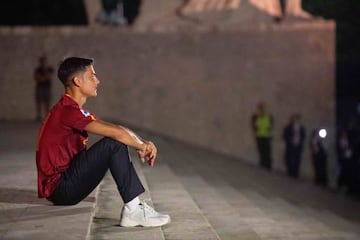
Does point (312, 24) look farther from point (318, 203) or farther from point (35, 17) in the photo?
point (35, 17)

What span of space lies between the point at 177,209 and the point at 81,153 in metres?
1.32

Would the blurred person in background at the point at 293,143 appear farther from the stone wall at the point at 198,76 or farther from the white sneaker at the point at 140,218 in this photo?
the white sneaker at the point at 140,218

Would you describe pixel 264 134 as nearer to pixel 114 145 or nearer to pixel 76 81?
pixel 76 81

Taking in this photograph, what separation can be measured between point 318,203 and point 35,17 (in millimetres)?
16287

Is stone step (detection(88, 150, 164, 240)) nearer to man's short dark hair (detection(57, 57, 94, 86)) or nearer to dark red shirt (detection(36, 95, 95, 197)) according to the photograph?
dark red shirt (detection(36, 95, 95, 197))

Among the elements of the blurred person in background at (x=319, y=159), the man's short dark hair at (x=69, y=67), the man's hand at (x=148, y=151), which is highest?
the man's short dark hair at (x=69, y=67)

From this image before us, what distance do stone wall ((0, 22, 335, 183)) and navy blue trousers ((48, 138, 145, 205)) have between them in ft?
35.9

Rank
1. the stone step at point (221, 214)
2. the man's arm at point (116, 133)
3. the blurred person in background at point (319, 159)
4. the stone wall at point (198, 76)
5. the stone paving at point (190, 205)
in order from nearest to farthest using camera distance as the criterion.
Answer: the man's arm at point (116, 133) → the stone paving at point (190, 205) → the stone step at point (221, 214) → the blurred person in background at point (319, 159) → the stone wall at point (198, 76)

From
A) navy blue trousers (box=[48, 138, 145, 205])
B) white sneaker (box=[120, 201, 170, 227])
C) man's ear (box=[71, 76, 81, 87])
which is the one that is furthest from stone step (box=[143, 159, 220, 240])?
man's ear (box=[71, 76, 81, 87])

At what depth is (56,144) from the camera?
15.9 feet

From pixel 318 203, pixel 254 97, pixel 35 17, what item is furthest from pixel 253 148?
pixel 35 17

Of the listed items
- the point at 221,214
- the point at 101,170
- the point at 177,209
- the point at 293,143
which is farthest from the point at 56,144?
the point at 293,143

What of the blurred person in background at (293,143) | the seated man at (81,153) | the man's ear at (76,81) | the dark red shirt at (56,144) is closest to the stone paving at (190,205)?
the seated man at (81,153)

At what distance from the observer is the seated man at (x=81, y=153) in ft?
15.4
